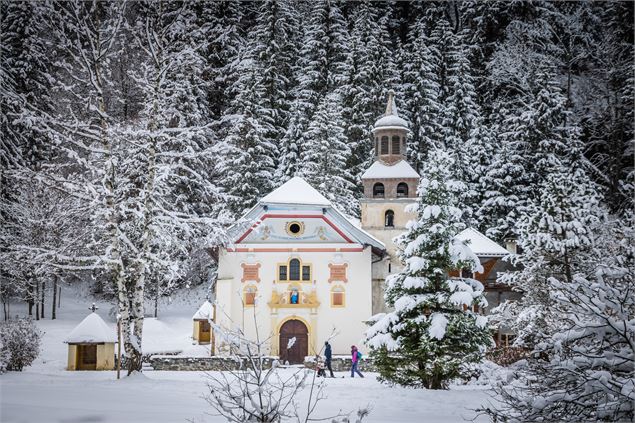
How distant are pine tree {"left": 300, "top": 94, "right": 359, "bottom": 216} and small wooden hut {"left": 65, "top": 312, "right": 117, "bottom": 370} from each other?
16765 mm

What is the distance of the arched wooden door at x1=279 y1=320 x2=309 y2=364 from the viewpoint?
27250mm

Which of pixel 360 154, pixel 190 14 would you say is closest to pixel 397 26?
pixel 360 154

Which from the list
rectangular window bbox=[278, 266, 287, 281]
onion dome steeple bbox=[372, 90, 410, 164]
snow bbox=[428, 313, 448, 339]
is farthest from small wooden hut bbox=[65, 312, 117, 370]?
onion dome steeple bbox=[372, 90, 410, 164]

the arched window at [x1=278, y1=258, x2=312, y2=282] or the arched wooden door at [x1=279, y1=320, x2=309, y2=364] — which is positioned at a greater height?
the arched window at [x1=278, y1=258, x2=312, y2=282]

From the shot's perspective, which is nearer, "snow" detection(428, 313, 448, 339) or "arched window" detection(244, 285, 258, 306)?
"snow" detection(428, 313, 448, 339)

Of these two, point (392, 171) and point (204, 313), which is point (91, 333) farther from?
point (392, 171)

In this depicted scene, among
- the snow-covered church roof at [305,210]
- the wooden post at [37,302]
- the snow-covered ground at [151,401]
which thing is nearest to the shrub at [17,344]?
the snow-covered ground at [151,401]

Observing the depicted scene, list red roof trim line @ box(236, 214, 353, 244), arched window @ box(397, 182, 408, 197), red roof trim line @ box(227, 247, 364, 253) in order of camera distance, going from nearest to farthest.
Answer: red roof trim line @ box(236, 214, 353, 244) → red roof trim line @ box(227, 247, 364, 253) → arched window @ box(397, 182, 408, 197)

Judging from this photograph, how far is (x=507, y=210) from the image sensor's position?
37625mm

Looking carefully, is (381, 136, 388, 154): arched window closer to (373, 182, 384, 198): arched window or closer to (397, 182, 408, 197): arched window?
(373, 182, 384, 198): arched window

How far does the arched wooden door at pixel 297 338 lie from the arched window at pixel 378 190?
8414 millimetres

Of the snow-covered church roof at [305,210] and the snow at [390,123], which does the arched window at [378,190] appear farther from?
the snow at [390,123]

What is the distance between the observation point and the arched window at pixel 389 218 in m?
30.0

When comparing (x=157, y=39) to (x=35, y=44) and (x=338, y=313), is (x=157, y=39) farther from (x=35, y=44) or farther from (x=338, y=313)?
(x=35, y=44)
